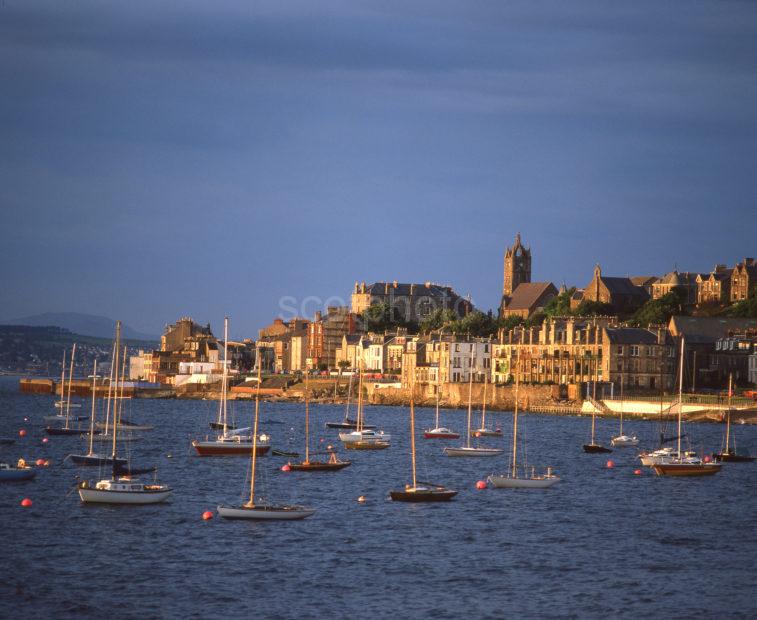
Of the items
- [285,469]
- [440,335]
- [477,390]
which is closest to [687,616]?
[285,469]

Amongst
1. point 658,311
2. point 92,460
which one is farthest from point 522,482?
point 658,311

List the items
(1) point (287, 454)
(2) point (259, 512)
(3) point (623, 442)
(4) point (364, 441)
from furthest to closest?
1. (3) point (623, 442)
2. (4) point (364, 441)
3. (1) point (287, 454)
4. (2) point (259, 512)

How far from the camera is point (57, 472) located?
257 feet

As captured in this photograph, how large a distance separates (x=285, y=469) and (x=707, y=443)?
42368 millimetres

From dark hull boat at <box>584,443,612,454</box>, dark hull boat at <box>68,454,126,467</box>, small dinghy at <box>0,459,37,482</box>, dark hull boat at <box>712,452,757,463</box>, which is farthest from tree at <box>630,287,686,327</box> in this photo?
small dinghy at <box>0,459,37,482</box>

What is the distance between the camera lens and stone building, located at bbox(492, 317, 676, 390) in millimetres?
155750

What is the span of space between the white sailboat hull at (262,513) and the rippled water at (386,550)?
0.45 meters

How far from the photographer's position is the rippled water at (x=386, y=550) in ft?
142

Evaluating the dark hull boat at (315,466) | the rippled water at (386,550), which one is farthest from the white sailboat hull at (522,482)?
the dark hull boat at (315,466)

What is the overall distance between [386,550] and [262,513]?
279 inches

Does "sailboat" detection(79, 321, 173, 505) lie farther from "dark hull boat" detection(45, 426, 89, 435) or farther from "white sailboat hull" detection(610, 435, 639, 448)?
"white sailboat hull" detection(610, 435, 639, 448)

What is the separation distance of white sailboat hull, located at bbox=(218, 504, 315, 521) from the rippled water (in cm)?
45

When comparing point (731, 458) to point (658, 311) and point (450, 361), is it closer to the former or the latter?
point (450, 361)

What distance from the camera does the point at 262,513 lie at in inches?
2269
